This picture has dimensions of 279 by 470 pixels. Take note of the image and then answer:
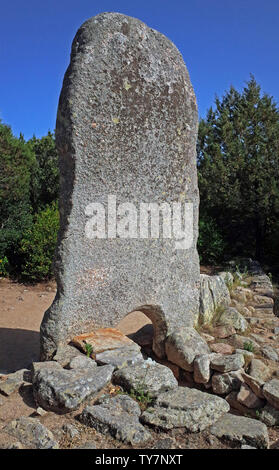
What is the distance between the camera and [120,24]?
4297 mm

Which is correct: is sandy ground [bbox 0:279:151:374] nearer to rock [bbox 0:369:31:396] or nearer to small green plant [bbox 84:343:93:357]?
rock [bbox 0:369:31:396]

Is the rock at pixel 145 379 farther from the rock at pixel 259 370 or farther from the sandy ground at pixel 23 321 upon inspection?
the sandy ground at pixel 23 321

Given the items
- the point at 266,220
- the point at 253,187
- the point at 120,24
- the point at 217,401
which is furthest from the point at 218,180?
the point at 217,401

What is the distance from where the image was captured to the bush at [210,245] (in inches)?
464

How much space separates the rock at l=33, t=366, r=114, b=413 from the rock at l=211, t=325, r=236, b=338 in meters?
2.08

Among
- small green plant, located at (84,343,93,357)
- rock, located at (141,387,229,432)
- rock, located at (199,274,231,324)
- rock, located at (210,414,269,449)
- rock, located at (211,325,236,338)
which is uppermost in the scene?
rock, located at (199,274,231,324)

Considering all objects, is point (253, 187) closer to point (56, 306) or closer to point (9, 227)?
point (9, 227)

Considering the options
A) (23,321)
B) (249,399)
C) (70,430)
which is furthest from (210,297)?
(23,321)

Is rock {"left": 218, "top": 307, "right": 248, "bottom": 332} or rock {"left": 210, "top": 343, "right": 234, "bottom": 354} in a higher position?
rock {"left": 218, "top": 307, "right": 248, "bottom": 332}

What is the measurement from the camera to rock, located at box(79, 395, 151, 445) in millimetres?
3029

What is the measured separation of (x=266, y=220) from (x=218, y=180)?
74.4 inches

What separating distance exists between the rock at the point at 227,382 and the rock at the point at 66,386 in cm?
117

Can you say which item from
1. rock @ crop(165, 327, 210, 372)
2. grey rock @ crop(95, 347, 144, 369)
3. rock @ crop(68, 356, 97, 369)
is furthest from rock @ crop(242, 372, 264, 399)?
rock @ crop(68, 356, 97, 369)

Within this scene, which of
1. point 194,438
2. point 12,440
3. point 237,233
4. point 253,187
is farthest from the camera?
point 237,233
